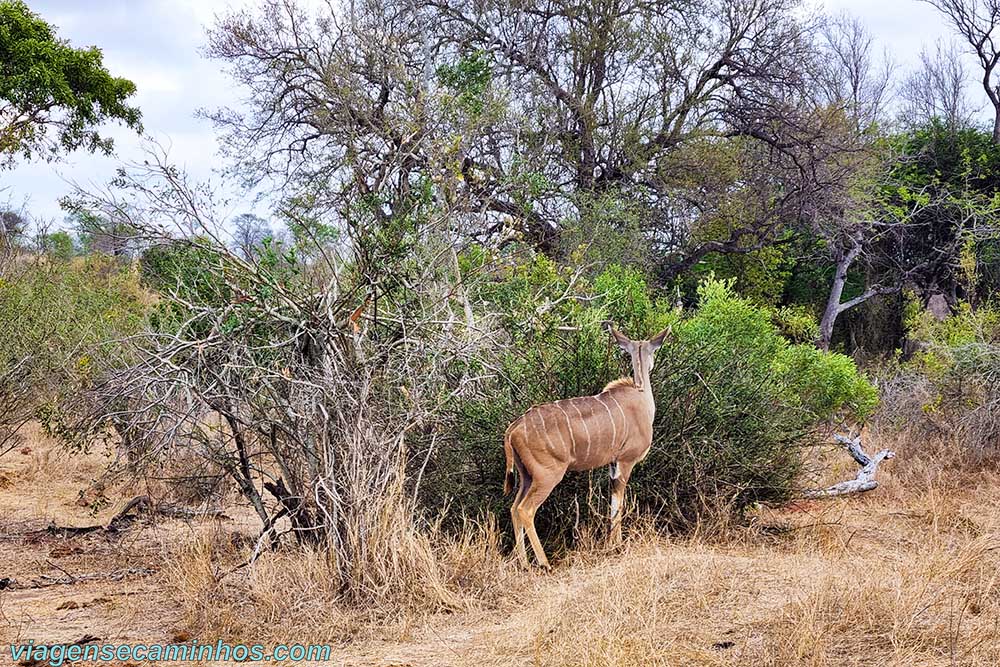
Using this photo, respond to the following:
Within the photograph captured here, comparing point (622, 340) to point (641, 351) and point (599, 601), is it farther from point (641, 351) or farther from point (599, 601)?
point (599, 601)

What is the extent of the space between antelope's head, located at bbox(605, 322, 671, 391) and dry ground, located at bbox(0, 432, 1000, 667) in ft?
3.57

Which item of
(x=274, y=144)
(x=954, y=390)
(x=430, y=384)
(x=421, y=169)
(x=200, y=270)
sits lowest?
(x=954, y=390)

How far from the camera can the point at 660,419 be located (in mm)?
7703

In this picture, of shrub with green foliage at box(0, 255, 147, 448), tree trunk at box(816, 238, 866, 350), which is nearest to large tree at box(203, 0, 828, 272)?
tree trunk at box(816, 238, 866, 350)

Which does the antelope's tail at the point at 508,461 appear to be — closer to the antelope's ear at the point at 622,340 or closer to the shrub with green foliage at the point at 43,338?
the antelope's ear at the point at 622,340

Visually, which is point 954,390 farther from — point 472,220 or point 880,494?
point 472,220

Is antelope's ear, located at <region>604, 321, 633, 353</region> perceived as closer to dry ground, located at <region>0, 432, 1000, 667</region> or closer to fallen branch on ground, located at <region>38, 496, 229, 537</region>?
dry ground, located at <region>0, 432, 1000, 667</region>

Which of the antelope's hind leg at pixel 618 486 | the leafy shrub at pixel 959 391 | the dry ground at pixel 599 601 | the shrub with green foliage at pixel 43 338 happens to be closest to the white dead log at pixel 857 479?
the dry ground at pixel 599 601

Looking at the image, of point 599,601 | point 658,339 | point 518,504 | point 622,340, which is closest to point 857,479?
point 658,339

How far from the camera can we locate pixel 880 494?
9.70 meters

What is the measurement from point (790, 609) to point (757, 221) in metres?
14.8

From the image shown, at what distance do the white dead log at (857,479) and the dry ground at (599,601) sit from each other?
94 centimetres

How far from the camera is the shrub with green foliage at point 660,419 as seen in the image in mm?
7281

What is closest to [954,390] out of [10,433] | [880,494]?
[880,494]
